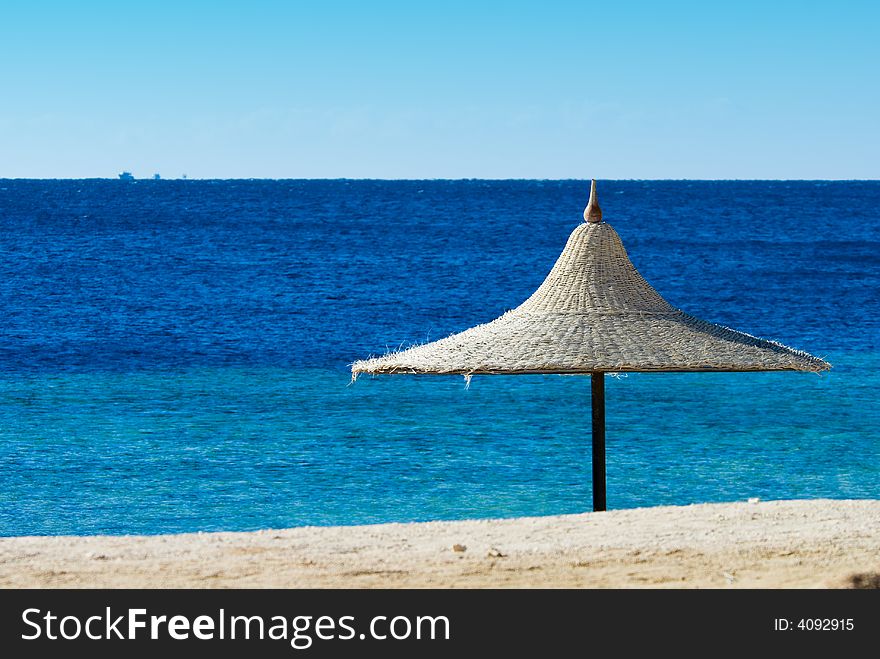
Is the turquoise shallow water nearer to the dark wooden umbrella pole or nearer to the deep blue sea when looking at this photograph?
the deep blue sea

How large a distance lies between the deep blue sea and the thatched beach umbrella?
4.32 metres

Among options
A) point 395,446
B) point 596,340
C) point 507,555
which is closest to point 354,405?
point 395,446

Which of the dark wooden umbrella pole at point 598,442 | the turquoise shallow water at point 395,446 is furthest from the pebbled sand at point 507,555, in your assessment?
the turquoise shallow water at point 395,446

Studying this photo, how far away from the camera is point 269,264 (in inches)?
1839

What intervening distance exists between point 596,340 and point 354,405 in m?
10.5

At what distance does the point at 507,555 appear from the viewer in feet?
23.1

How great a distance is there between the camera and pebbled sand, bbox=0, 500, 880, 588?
6.49 meters

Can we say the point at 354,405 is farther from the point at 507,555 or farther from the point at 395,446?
the point at 507,555

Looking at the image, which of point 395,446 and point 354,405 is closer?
point 395,446

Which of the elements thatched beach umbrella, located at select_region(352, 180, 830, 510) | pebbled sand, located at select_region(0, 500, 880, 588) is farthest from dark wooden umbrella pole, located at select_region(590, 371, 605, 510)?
pebbled sand, located at select_region(0, 500, 880, 588)

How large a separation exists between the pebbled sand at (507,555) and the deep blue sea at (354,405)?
204 inches

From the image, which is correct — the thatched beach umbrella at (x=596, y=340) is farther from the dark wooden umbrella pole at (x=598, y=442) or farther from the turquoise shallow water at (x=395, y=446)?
the turquoise shallow water at (x=395, y=446)

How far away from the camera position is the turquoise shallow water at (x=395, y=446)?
13.5 metres
